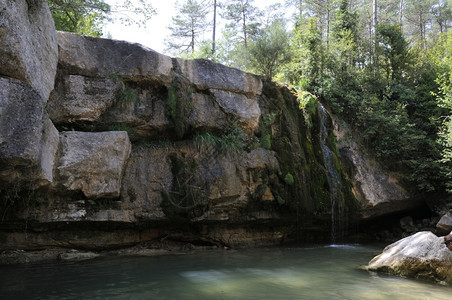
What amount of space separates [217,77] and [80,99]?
4.43m

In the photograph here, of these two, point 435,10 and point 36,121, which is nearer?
point 36,121

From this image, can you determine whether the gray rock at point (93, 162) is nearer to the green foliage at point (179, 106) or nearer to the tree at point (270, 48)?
the green foliage at point (179, 106)

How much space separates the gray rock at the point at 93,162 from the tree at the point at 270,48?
10.3 meters

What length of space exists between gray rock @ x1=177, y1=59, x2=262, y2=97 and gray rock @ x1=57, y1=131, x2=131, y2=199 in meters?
3.37

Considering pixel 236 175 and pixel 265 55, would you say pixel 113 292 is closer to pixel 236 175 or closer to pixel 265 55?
pixel 236 175

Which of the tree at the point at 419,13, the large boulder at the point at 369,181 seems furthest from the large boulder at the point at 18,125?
the tree at the point at 419,13

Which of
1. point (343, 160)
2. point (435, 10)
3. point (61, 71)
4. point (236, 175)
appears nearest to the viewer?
point (61, 71)

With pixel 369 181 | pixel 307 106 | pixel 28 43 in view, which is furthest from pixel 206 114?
pixel 369 181

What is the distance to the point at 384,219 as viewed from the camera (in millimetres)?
14758

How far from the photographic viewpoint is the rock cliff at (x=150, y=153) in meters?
6.02

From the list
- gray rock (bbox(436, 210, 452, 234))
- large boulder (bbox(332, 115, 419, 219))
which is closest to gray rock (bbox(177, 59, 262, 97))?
large boulder (bbox(332, 115, 419, 219))

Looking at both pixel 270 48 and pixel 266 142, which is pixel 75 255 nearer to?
pixel 266 142

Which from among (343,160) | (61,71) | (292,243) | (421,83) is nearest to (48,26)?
(61,71)

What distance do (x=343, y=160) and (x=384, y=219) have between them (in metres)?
3.86
